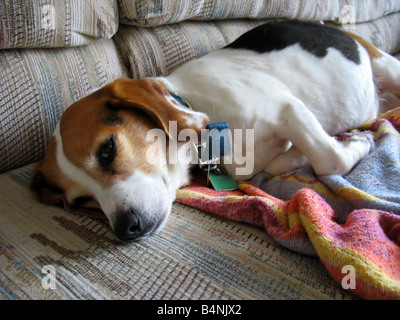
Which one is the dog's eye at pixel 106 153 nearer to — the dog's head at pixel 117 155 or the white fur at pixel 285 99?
the dog's head at pixel 117 155

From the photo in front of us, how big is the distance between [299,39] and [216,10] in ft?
1.93

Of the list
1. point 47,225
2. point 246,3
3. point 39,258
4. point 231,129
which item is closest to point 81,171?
point 47,225

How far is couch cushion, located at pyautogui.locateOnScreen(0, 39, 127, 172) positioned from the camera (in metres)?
1.24

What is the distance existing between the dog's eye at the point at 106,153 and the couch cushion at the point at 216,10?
859 mm

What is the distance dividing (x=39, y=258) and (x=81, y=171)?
0.34 m

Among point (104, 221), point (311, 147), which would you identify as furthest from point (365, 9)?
point (104, 221)

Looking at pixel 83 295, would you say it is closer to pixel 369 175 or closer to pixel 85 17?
pixel 369 175

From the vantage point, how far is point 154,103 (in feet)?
3.73

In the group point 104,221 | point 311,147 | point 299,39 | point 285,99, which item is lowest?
point 104,221

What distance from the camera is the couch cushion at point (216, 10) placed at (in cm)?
160

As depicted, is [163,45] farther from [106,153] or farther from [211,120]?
[106,153]

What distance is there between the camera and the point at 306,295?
0.69 m

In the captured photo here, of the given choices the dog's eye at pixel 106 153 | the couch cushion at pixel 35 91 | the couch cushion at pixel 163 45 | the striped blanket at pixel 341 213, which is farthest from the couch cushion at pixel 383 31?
the dog's eye at pixel 106 153

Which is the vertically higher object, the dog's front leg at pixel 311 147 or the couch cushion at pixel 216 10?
the couch cushion at pixel 216 10
